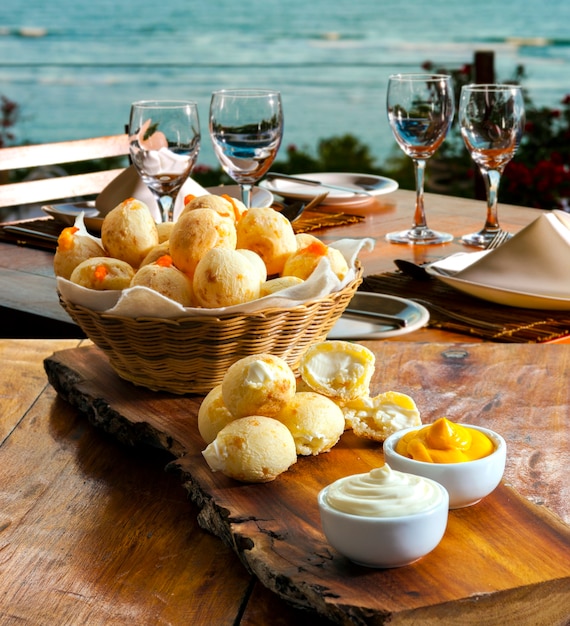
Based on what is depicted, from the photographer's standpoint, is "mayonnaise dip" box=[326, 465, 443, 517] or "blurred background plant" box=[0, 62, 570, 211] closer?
"mayonnaise dip" box=[326, 465, 443, 517]

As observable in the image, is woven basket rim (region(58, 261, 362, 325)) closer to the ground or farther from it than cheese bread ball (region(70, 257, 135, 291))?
closer to the ground

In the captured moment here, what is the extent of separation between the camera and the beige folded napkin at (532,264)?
50.3 inches

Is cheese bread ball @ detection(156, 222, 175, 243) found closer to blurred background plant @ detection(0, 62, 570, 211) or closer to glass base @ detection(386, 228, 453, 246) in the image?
glass base @ detection(386, 228, 453, 246)

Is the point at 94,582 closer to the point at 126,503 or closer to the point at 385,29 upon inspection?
the point at 126,503

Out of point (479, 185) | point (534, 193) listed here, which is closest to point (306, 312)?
point (479, 185)

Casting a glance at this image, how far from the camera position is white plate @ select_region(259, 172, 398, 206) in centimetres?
209

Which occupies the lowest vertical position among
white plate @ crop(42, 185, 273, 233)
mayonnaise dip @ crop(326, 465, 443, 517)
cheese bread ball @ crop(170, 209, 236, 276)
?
white plate @ crop(42, 185, 273, 233)

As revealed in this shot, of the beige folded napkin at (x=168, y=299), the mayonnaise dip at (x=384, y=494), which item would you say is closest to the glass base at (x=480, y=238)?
the beige folded napkin at (x=168, y=299)

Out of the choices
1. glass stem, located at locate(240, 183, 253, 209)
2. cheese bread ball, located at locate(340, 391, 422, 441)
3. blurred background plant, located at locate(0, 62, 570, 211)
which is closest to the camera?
cheese bread ball, located at locate(340, 391, 422, 441)

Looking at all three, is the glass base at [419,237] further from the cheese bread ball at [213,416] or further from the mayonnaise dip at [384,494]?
the mayonnaise dip at [384,494]

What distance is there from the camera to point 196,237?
0.94 meters

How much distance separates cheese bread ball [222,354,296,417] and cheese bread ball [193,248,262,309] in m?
0.13

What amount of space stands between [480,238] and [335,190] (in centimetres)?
52

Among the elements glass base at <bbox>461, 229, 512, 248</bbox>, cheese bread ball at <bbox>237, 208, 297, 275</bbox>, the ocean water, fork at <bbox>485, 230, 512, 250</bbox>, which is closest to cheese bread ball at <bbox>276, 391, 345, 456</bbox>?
cheese bread ball at <bbox>237, 208, 297, 275</bbox>
